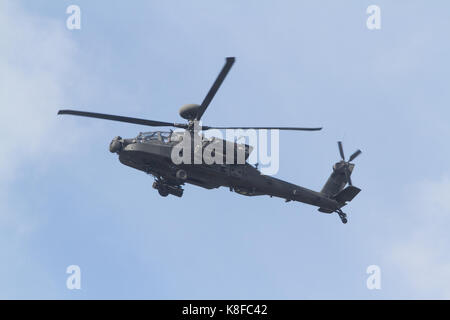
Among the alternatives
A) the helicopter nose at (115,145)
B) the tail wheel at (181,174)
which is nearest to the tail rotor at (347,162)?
the tail wheel at (181,174)

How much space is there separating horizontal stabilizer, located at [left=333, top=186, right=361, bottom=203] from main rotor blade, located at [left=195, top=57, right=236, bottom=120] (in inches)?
474

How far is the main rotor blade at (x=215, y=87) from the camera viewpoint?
2709cm

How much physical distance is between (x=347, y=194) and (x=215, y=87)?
543 inches

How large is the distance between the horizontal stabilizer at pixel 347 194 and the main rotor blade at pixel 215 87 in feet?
39.5

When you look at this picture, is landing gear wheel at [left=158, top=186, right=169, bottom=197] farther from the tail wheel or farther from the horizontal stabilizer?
the horizontal stabilizer

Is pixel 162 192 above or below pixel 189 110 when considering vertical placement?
below

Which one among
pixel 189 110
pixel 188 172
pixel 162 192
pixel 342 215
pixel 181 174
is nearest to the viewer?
pixel 189 110

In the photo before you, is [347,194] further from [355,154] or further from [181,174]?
[181,174]

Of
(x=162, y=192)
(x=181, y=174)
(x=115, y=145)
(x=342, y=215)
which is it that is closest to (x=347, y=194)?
(x=342, y=215)

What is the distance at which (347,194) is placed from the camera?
38.1m

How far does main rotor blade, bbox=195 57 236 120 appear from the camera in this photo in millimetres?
27094

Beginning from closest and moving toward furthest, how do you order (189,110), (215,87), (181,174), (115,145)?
1. (215,87)
2. (189,110)
3. (115,145)
4. (181,174)
